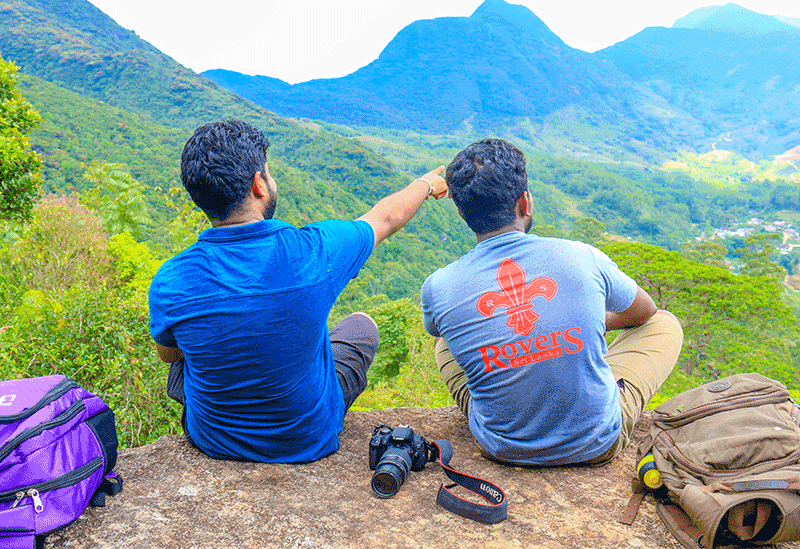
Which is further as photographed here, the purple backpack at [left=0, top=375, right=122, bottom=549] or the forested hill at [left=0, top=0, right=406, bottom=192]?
the forested hill at [left=0, top=0, right=406, bottom=192]

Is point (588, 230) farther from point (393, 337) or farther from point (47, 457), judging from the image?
point (47, 457)

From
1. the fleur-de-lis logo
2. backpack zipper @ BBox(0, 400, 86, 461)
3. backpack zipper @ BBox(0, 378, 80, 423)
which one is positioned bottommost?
backpack zipper @ BBox(0, 400, 86, 461)

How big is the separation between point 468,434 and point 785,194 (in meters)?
127

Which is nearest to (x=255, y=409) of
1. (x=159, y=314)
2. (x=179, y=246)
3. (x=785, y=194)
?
(x=159, y=314)

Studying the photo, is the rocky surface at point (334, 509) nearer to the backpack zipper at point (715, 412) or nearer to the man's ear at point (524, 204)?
the backpack zipper at point (715, 412)

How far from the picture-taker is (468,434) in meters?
2.73

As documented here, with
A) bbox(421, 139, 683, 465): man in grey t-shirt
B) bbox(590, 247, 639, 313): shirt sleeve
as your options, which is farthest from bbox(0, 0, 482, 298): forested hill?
bbox(590, 247, 639, 313): shirt sleeve

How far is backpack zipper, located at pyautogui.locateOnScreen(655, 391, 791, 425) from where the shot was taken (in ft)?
6.12

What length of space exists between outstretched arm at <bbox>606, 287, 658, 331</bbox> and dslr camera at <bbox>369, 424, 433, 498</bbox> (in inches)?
46.0

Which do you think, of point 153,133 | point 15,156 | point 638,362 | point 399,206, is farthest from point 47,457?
point 153,133

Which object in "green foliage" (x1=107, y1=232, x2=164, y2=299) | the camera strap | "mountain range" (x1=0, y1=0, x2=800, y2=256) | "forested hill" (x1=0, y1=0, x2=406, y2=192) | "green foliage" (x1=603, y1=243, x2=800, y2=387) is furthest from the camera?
"forested hill" (x1=0, y1=0, x2=406, y2=192)

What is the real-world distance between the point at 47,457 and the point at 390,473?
4.25 feet

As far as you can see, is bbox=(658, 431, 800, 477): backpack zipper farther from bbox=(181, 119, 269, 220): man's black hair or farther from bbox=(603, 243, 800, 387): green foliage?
bbox=(603, 243, 800, 387): green foliage

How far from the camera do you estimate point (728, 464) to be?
1747 mm
